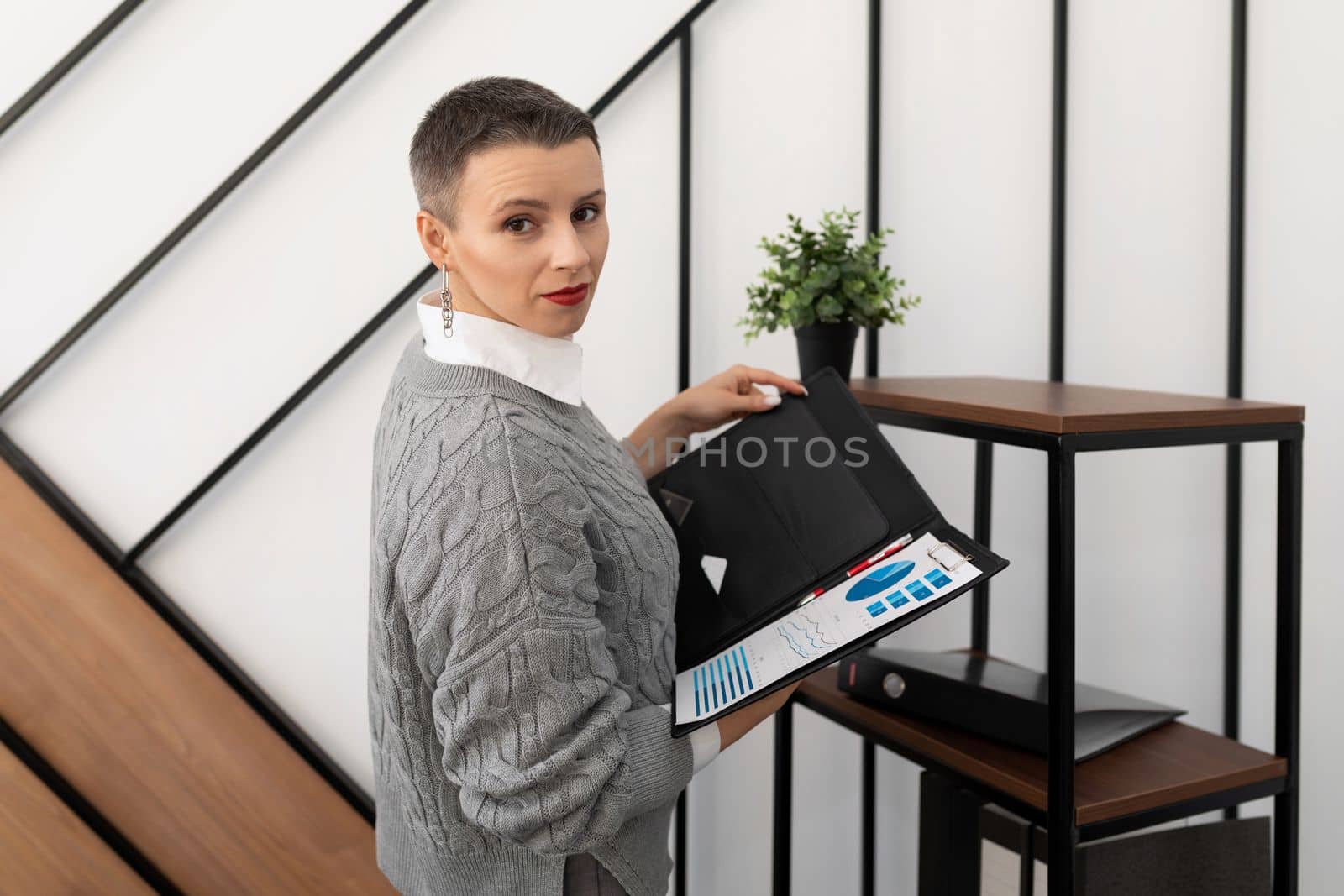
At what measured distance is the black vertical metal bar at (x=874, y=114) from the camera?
4.76ft

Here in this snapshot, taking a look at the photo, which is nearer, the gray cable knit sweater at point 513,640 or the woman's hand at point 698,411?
the gray cable knit sweater at point 513,640

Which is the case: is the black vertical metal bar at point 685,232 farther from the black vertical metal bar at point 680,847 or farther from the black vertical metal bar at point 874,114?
the black vertical metal bar at point 680,847

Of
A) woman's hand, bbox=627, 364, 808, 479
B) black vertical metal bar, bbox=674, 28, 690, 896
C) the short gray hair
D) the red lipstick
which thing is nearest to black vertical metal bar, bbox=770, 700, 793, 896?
black vertical metal bar, bbox=674, 28, 690, 896

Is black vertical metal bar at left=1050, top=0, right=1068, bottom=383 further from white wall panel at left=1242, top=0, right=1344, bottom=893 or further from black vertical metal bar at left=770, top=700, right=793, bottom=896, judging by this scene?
black vertical metal bar at left=770, top=700, right=793, bottom=896

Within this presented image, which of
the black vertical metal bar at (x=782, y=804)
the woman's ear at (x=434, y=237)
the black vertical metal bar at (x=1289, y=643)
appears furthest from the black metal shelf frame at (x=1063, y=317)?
the woman's ear at (x=434, y=237)

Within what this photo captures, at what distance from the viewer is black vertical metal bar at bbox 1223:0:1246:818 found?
4.58 feet

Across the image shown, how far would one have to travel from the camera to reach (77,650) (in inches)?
51.6

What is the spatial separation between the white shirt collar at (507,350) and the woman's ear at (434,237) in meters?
0.04

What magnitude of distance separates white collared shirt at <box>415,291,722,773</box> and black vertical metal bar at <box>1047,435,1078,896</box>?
12.4 inches

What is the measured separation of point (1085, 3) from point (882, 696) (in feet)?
3.17

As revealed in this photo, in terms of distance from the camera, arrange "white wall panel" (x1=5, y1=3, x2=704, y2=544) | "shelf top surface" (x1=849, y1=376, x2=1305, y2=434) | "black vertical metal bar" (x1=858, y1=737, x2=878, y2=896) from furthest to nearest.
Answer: "black vertical metal bar" (x1=858, y1=737, x2=878, y2=896), "white wall panel" (x1=5, y1=3, x2=704, y2=544), "shelf top surface" (x1=849, y1=376, x2=1305, y2=434)

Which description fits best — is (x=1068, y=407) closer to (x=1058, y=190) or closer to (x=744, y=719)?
(x=744, y=719)

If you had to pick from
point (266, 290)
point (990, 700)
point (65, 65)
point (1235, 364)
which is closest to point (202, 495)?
point (266, 290)

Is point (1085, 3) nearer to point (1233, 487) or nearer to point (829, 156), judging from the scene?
point (829, 156)
